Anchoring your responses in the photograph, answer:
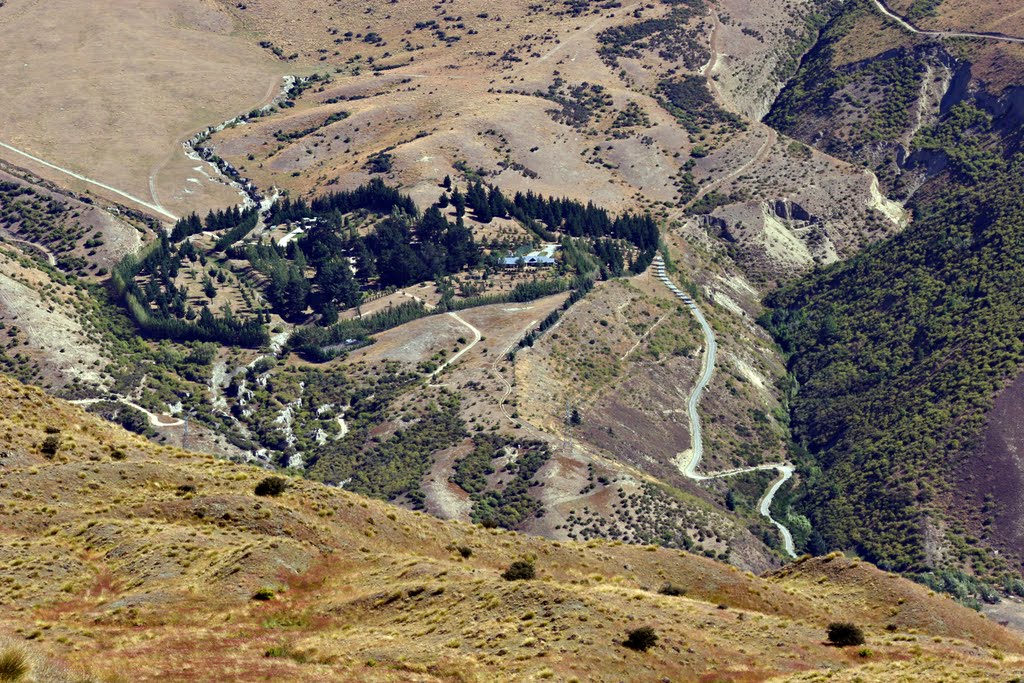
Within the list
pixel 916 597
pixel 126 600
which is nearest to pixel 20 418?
pixel 126 600

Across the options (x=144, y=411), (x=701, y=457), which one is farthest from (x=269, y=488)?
(x=701, y=457)

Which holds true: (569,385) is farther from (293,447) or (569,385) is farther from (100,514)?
(100,514)

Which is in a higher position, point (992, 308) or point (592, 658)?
point (592, 658)

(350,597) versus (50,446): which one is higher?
(350,597)

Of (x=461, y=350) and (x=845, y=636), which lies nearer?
(x=845, y=636)

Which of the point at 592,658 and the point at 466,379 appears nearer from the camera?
the point at 592,658

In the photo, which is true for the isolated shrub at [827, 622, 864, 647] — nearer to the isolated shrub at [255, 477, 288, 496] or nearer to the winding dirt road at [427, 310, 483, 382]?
the isolated shrub at [255, 477, 288, 496]

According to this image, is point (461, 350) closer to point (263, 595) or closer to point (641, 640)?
point (263, 595)
